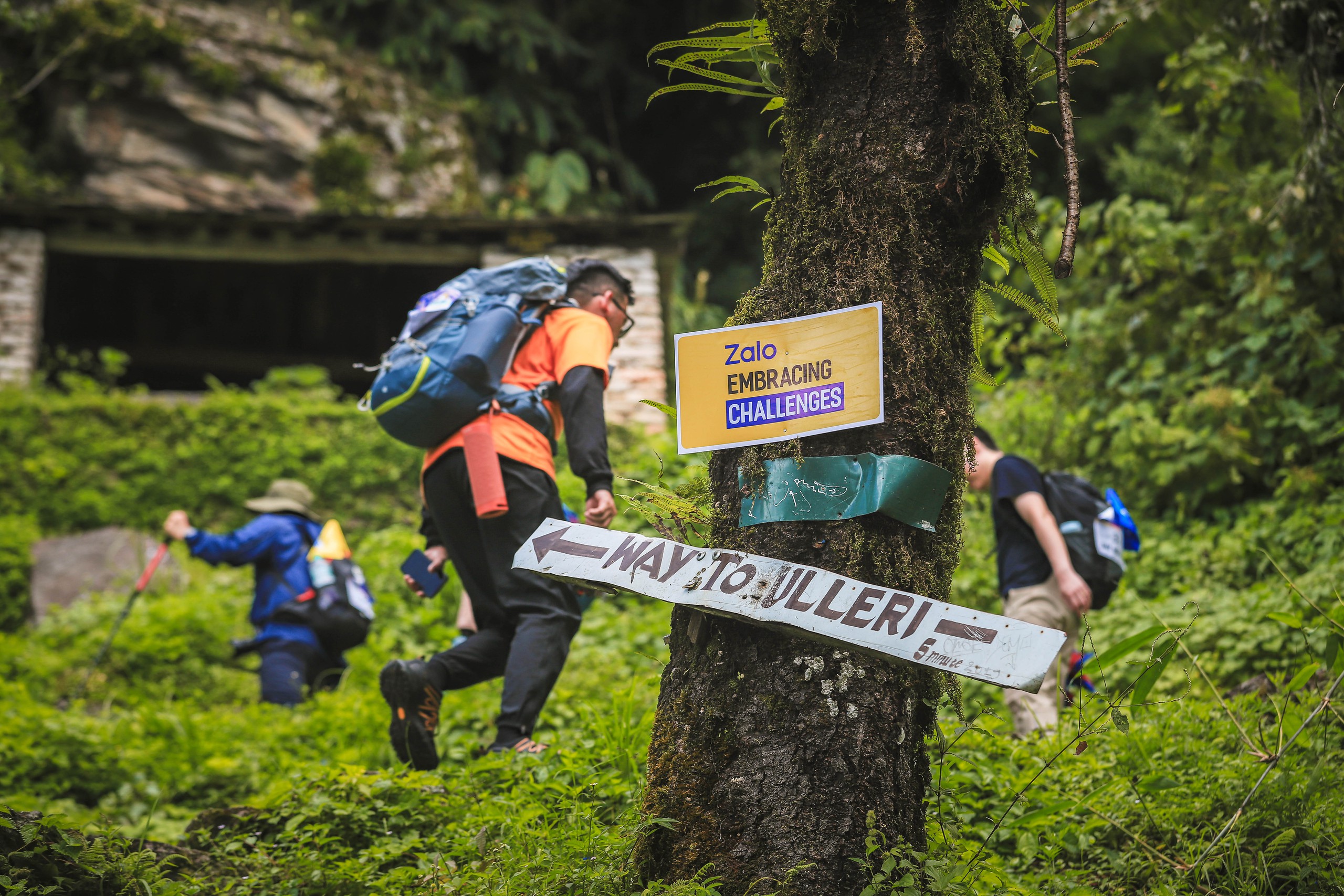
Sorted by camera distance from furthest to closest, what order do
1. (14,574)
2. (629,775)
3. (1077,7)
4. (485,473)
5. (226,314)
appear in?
(226,314) → (14,574) → (485,473) → (629,775) → (1077,7)

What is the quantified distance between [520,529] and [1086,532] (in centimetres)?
261

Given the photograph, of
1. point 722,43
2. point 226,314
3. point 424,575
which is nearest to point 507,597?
point 424,575

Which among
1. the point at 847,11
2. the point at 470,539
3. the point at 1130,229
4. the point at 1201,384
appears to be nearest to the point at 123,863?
the point at 470,539

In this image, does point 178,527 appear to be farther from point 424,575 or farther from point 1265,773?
point 1265,773

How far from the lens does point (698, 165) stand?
19062 mm

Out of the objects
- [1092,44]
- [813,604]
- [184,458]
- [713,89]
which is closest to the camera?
[813,604]

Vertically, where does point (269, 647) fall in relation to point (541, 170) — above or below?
below

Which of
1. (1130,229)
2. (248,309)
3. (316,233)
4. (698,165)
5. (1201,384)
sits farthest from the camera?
(698,165)

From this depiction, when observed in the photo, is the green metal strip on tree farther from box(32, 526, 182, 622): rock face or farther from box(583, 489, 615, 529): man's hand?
box(32, 526, 182, 622): rock face

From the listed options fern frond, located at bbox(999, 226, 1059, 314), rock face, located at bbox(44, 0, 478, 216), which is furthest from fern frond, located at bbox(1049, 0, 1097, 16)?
rock face, located at bbox(44, 0, 478, 216)

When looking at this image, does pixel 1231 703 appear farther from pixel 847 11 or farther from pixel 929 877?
pixel 847 11

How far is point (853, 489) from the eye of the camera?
218cm

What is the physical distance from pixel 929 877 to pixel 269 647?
15.3 ft

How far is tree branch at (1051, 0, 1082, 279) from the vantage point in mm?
2205
